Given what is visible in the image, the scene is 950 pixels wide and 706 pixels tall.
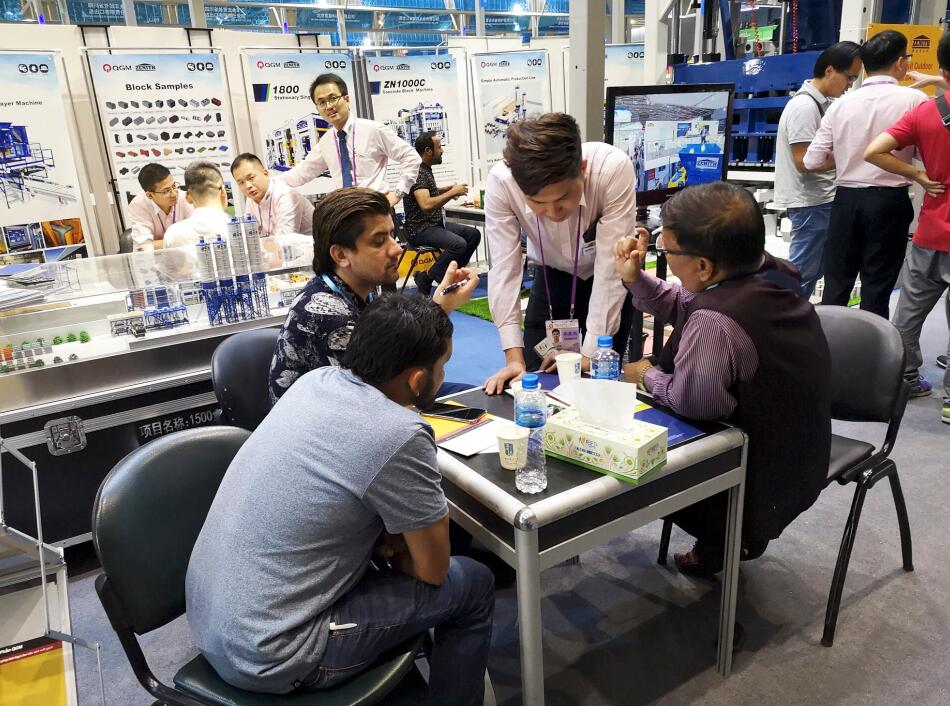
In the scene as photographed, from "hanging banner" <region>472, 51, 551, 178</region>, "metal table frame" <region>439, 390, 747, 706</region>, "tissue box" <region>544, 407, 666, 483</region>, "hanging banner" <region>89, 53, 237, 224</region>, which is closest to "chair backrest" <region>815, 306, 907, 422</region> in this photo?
"metal table frame" <region>439, 390, 747, 706</region>

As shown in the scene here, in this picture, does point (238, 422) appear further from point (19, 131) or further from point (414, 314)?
point (19, 131)

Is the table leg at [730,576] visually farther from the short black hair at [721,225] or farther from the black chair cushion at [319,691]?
the black chair cushion at [319,691]

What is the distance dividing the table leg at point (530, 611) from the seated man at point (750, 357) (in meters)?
0.58

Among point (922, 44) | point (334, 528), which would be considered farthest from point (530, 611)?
point (922, 44)

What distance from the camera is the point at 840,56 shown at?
360 centimetres

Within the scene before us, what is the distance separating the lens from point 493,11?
10141mm

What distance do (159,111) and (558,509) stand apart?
4901mm

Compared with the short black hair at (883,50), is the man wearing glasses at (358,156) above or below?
below

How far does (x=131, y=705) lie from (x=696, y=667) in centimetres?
154

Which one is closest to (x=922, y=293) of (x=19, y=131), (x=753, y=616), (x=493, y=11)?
(x=753, y=616)

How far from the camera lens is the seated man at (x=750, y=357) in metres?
Result: 1.55

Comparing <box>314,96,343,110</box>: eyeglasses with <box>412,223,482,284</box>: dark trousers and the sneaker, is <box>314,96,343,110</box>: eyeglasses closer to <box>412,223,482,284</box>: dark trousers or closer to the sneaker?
<box>412,223,482,284</box>: dark trousers

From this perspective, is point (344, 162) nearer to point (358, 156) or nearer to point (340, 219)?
point (358, 156)

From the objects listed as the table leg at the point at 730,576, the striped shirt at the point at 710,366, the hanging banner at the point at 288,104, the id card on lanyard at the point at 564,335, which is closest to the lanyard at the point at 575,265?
the id card on lanyard at the point at 564,335
